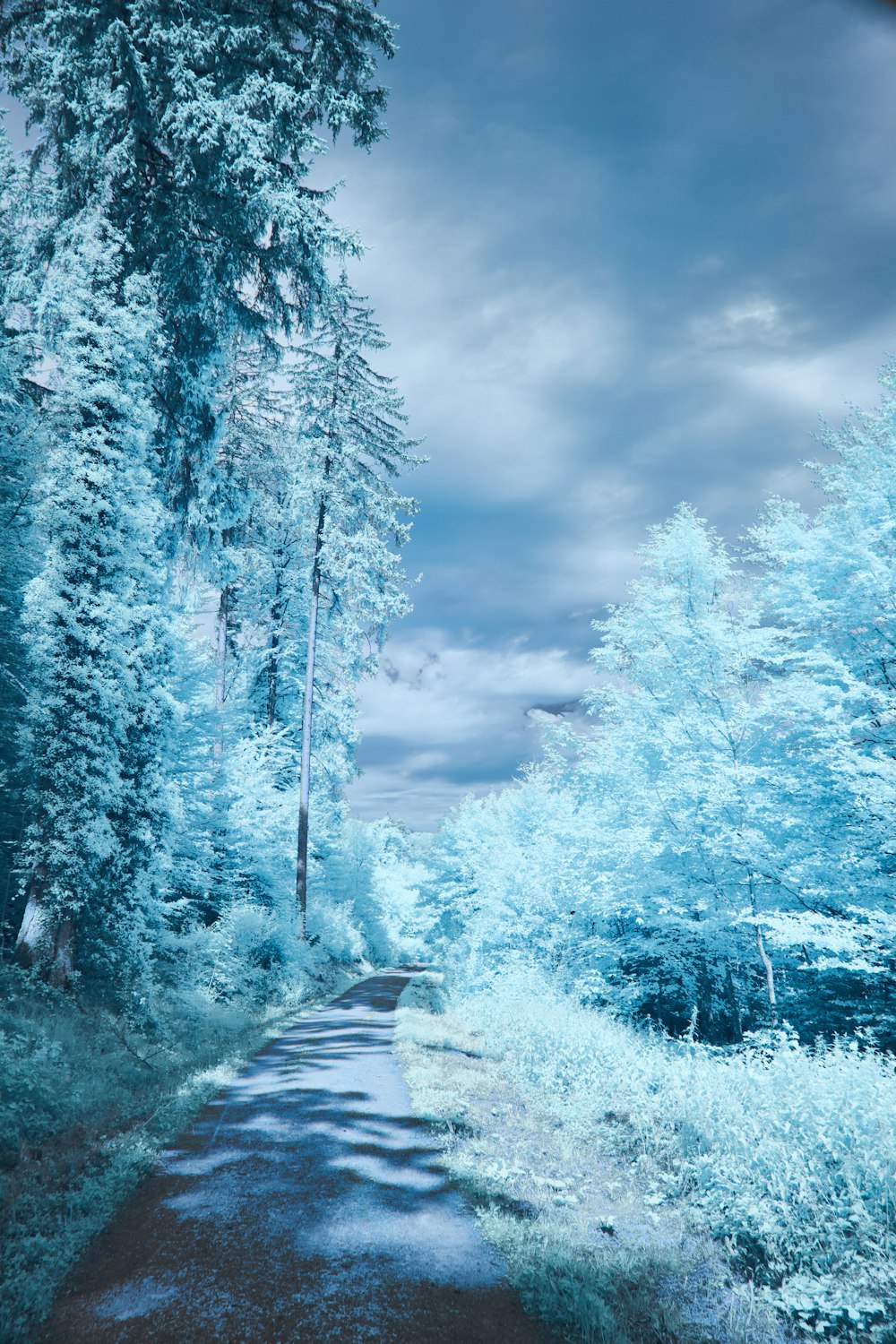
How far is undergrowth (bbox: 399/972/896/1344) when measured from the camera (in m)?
3.66

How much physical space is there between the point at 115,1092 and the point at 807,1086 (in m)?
7.24

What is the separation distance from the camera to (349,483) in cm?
2116

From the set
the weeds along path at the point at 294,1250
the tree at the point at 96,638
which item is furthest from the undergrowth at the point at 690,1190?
the tree at the point at 96,638

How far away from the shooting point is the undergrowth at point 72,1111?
152 inches

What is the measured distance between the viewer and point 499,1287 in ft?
12.4

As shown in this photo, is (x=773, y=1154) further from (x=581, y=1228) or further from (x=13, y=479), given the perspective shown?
(x=13, y=479)

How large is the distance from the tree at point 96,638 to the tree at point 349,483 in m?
10.7

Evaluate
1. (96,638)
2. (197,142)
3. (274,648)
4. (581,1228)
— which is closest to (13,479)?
(96,638)

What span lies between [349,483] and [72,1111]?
18874mm

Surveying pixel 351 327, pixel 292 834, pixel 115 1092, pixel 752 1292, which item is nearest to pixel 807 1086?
pixel 752 1292

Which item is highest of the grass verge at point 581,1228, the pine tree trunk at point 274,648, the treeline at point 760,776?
the pine tree trunk at point 274,648

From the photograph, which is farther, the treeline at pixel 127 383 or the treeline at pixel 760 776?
the treeline at pixel 760 776

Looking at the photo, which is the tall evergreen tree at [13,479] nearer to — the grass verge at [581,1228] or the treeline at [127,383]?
the treeline at [127,383]

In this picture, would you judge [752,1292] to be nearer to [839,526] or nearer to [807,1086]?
[807,1086]
